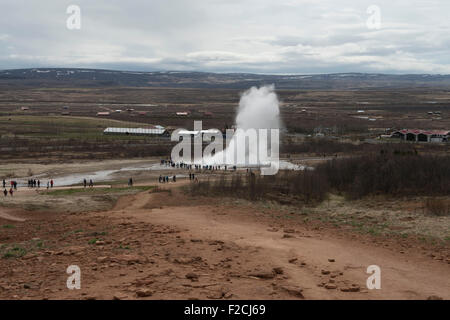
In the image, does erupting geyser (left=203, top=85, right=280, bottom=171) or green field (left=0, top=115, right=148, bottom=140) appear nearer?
erupting geyser (left=203, top=85, right=280, bottom=171)

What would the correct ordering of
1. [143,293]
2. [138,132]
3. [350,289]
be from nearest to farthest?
[143,293]
[350,289]
[138,132]

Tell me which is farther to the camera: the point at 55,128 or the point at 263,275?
the point at 55,128

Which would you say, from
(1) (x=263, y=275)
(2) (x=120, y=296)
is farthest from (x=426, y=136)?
(2) (x=120, y=296)

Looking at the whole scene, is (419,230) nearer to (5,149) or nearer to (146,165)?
(146,165)

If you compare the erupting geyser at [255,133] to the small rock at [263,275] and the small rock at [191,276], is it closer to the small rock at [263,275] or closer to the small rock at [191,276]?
the small rock at [263,275]

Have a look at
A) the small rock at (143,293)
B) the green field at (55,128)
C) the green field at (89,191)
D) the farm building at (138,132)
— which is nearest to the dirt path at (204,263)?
the small rock at (143,293)

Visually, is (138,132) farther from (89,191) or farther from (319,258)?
(319,258)

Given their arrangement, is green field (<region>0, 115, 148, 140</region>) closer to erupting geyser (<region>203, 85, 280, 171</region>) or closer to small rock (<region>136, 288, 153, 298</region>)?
erupting geyser (<region>203, 85, 280, 171</region>)

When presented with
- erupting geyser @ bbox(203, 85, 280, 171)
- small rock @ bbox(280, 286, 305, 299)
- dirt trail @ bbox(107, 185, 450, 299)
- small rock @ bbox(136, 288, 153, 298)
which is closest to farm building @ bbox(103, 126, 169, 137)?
erupting geyser @ bbox(203, 85, 280, 171)
